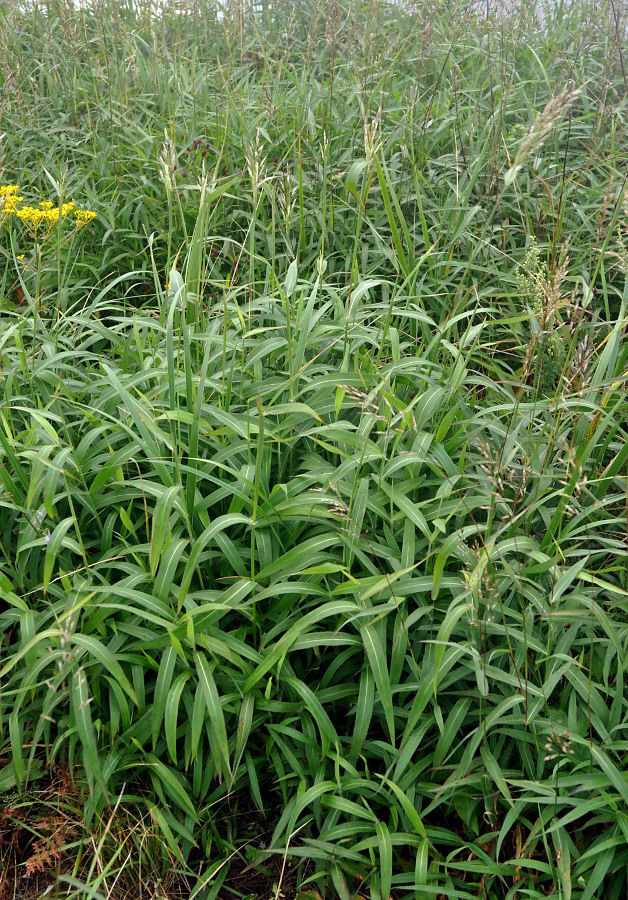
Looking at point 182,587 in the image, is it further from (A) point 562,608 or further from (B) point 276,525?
(A) point 562,608

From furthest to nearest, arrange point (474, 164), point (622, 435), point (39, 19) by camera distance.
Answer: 1. point (39, 19)
2. point (474, 164)
3. point (622, 435)

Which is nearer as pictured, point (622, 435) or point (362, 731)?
point (362, 731)

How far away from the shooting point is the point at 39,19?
4621mm

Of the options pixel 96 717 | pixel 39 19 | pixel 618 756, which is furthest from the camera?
pixel 39 19

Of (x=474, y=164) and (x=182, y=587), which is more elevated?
(x=474, y=164)

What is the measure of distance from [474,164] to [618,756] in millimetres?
2207

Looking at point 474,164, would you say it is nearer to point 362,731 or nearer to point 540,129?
point 540,129

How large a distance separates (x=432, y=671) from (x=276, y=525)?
514 millimetres

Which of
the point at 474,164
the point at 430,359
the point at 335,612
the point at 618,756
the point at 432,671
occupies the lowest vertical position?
the point at 618,756

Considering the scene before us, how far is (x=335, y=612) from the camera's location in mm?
1603

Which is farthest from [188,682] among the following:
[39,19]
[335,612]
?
[39,19]

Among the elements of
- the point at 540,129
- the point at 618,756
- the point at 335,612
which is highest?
the point at 540,129

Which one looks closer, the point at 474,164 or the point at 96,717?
the point at 96,717

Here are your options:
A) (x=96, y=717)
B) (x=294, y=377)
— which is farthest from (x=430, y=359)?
(x=96, y=717)
